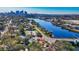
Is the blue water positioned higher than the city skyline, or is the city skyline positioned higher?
the city skyline

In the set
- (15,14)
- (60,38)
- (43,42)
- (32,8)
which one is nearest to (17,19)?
(15,14)

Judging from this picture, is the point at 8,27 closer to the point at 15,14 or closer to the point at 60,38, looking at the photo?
the point at 15,14

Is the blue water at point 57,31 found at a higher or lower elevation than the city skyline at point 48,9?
lower

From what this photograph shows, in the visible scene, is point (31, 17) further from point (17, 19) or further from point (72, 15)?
point (72, 15)

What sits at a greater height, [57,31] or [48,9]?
[48,9]

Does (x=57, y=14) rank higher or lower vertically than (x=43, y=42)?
higher
